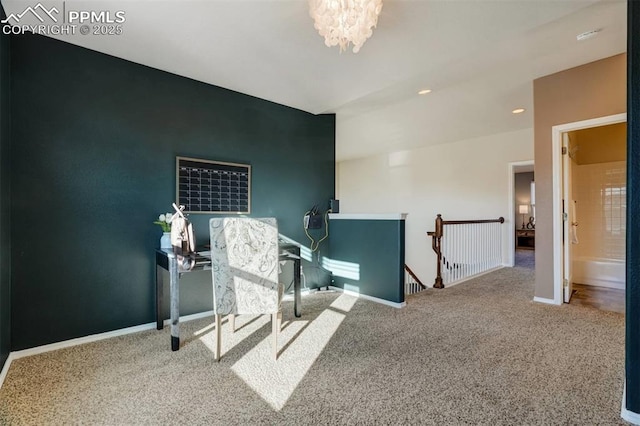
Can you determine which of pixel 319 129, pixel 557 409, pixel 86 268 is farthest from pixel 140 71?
pixel 557 409

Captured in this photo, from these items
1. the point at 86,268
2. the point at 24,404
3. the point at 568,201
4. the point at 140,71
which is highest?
the point at 140,71

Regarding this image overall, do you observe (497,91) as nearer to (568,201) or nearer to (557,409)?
(568,201)

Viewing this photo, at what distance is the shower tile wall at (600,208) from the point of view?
434cm

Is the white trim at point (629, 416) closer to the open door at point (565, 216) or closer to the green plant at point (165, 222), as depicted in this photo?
the open door at point (565, 216)

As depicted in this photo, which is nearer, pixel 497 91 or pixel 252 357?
pixel 252 357

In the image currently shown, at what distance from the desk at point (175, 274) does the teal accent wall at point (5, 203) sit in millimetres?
959

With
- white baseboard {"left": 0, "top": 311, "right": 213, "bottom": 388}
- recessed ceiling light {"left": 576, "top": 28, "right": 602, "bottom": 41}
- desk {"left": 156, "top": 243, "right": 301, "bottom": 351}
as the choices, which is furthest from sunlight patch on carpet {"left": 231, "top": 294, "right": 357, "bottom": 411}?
recessed ceiling light {"left": 576, "top": 28, "right": 602, "bottom": 41}

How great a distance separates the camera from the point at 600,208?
4539mm

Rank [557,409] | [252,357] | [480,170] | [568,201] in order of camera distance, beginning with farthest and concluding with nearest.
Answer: [480,170] → [568,201] → [252,357] → [557,409]

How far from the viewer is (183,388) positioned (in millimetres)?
1810

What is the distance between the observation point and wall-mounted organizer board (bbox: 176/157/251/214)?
300 cm

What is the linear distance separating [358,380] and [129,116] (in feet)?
9.48

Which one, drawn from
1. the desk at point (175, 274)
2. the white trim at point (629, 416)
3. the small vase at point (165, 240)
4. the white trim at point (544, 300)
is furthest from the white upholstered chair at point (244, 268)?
the white trim at point (544, 300)

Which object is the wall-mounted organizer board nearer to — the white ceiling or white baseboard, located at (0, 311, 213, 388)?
the white ceiling
